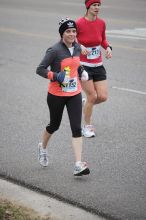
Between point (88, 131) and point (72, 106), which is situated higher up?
point (72, 106)

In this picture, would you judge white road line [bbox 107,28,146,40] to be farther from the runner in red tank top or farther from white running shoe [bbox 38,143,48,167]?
white running shoe [bbox 38,143,48,167]

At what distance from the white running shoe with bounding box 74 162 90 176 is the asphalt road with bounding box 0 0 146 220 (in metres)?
0.09

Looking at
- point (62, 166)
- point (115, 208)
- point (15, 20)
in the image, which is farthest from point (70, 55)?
point (15, 20)

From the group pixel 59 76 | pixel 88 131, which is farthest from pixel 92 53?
pixel 59 76

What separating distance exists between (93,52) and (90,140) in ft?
3.93

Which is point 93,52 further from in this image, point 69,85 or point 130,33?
point 130,33

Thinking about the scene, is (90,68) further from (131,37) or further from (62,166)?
(131,37)

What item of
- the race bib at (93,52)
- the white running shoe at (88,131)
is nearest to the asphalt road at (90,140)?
the white running shoe at (88,131)

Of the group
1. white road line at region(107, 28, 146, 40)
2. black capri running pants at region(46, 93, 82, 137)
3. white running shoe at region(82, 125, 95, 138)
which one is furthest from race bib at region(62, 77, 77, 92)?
white road line at region(107, 28, 146, 40)

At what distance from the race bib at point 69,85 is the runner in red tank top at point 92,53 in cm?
106

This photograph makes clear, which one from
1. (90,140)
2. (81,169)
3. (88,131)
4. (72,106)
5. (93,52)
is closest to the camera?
(81,169)

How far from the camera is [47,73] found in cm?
646

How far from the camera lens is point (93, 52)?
804cm

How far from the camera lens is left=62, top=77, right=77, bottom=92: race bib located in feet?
21.6
